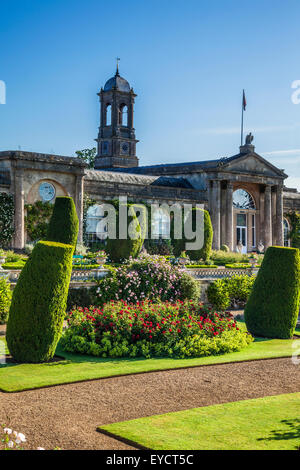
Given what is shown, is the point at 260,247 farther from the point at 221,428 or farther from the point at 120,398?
the point at 221,428

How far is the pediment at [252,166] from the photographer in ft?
158

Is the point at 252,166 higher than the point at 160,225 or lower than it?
higher

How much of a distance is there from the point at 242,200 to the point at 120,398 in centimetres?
4241

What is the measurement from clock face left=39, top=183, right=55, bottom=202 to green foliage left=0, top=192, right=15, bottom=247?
7.43ft

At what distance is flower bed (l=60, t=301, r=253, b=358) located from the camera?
13508 millimetres

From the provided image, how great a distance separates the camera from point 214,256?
36688 mm

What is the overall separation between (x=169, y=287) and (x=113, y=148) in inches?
1641

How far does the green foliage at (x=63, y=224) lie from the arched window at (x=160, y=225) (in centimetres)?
1663

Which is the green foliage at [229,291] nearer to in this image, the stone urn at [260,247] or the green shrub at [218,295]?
the green shrub at [218,295]

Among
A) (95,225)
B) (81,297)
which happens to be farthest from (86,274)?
(95,225)

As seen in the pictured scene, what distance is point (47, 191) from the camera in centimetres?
3688

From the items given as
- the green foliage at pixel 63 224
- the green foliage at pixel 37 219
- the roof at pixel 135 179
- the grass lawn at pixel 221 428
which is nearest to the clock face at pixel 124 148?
the roof at pixel 135 179

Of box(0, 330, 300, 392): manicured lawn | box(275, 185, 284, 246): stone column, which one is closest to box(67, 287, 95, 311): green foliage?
box(0, 330, 300, 392): manicured lawn
